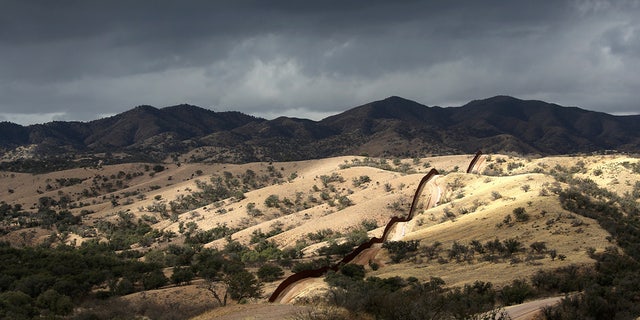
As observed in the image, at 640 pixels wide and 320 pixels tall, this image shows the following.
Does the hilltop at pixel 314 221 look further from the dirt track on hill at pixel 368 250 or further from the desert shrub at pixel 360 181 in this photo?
the dirt track on hill at pixel 368 250

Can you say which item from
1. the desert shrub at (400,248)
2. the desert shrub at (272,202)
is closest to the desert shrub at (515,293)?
the desert shrub at (400,248)

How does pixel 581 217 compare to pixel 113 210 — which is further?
pixel 113 210

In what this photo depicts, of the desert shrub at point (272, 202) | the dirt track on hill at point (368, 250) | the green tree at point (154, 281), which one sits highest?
the desert shrub at point (272, 202)

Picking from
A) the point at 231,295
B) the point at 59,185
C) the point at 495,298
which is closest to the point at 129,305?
the point at 231,295

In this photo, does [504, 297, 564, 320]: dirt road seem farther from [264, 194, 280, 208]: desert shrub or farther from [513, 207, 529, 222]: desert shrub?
[264, 194, 280, 208]: desert shrub

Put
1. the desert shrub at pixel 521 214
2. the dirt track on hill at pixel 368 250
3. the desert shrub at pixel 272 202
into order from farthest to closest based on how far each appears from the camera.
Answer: the desert shrub at pixel 272 202 < the desert shrub at pixel 521 214 < the dirt track on hill at pixel 368 250

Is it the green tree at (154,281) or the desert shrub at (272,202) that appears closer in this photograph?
the green tree at (154,281)

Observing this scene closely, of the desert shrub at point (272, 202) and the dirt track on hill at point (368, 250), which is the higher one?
the desert shrub at point (272, 202)

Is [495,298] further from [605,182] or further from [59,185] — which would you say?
[59,185]

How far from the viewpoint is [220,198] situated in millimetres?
98875

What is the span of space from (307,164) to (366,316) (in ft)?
337

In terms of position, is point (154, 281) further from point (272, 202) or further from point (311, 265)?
point (272, 202)

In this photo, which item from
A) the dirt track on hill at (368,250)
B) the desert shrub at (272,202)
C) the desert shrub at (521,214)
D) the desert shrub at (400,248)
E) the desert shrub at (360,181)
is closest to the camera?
the dirt track on hill at (368,250)

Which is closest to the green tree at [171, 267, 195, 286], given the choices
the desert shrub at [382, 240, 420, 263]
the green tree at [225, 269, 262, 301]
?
the green tree at [225, 269, 262, 301]
